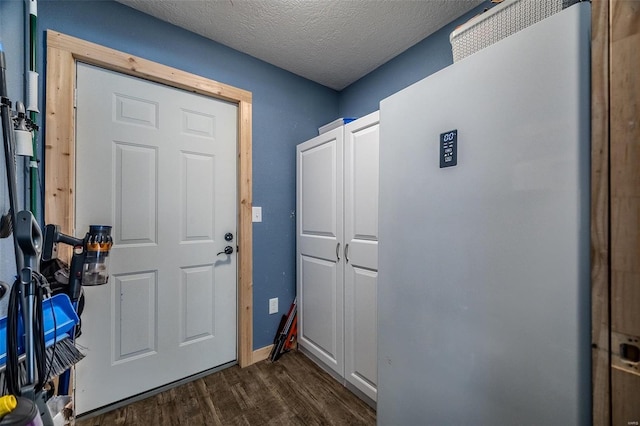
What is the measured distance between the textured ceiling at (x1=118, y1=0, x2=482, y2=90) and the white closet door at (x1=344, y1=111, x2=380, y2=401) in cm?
67

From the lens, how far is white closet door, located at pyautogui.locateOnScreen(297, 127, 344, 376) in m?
1.79

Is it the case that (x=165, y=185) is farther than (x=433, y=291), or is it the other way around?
(x=165, y=185)

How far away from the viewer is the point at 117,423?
1.42 meters

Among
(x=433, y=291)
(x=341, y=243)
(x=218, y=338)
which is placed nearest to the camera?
(x=433, y=291)

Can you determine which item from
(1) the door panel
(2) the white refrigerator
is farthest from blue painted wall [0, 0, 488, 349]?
(1) the door panel

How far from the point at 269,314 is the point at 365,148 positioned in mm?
1516

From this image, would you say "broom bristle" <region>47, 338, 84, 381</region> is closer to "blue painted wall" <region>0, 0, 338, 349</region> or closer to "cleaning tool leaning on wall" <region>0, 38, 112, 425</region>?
"cleaning tool leaning on wall" <region>0, 38, 112, 425</region>

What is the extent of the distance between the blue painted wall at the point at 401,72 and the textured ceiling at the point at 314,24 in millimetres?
47

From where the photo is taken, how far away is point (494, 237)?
0.75 metres

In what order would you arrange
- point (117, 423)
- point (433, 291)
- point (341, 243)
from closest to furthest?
point (433, 291) → point (117, 423) → point (341, 243)

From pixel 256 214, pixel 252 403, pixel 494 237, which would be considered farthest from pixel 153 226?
pixel 494 237

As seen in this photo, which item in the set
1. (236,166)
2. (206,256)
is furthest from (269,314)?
(236,166)

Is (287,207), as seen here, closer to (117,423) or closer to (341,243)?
(341,243)

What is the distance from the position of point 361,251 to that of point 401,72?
1.43 metres
